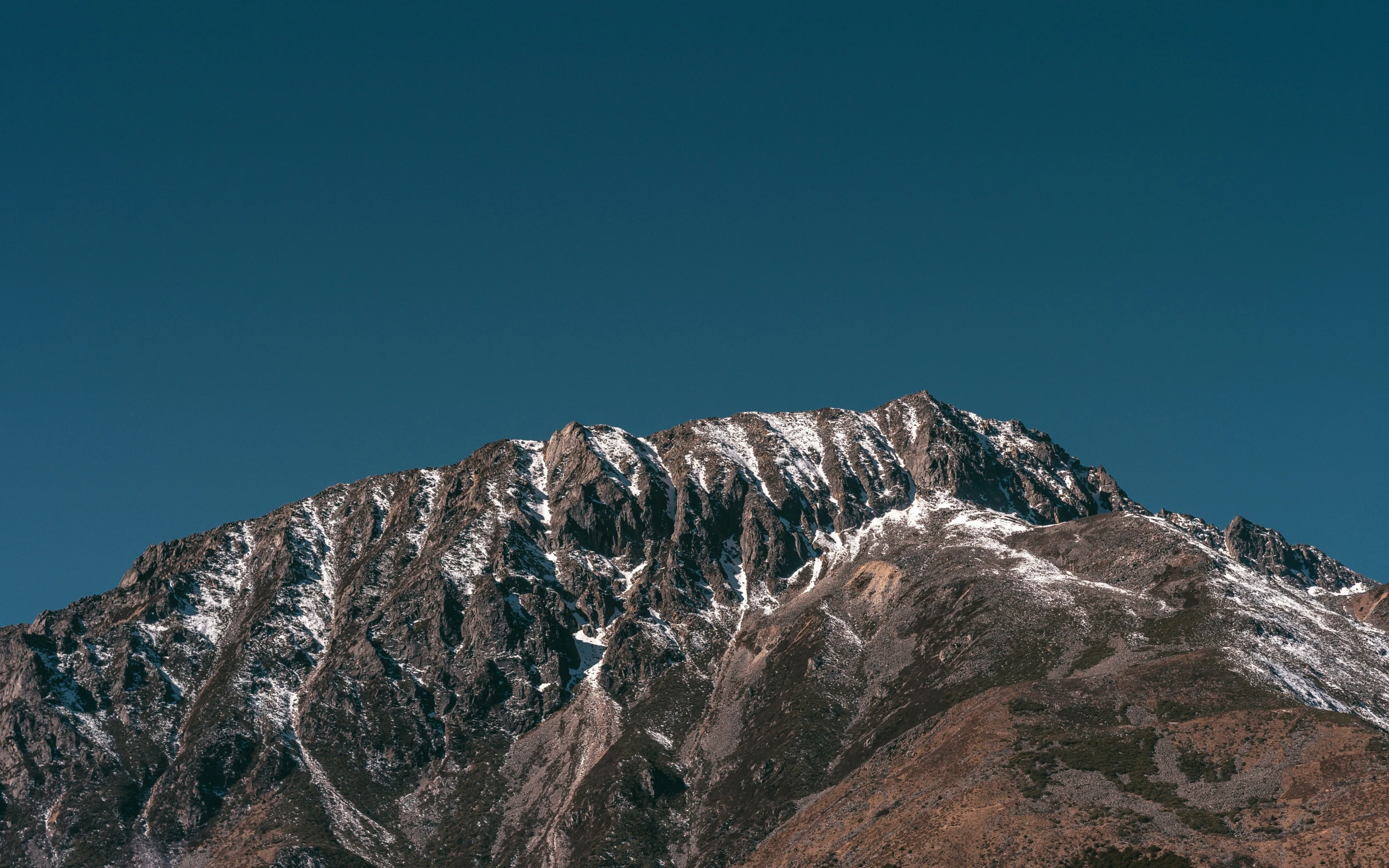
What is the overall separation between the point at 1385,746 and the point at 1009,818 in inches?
2035

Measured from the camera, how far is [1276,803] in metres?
194

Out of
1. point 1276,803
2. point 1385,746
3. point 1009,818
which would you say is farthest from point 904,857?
point 1385,746

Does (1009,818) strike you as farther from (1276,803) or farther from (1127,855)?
(1276,803)

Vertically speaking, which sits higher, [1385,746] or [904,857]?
[1385,746]

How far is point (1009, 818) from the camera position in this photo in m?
199

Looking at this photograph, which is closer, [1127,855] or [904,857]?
[1127,855]

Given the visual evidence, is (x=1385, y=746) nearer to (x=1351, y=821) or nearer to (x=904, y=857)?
(x=1351, y=821)

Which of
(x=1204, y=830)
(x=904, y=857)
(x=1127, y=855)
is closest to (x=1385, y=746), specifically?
(x=1204, y=830)

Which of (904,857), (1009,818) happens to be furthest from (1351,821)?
(904,857)

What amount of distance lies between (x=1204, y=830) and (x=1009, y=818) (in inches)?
975

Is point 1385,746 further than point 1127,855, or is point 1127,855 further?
point 1385,746

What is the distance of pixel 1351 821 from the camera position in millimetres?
177250

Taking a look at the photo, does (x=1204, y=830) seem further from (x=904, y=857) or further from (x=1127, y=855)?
(x=904, y=857)

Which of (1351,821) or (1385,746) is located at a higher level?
(1385,746)
